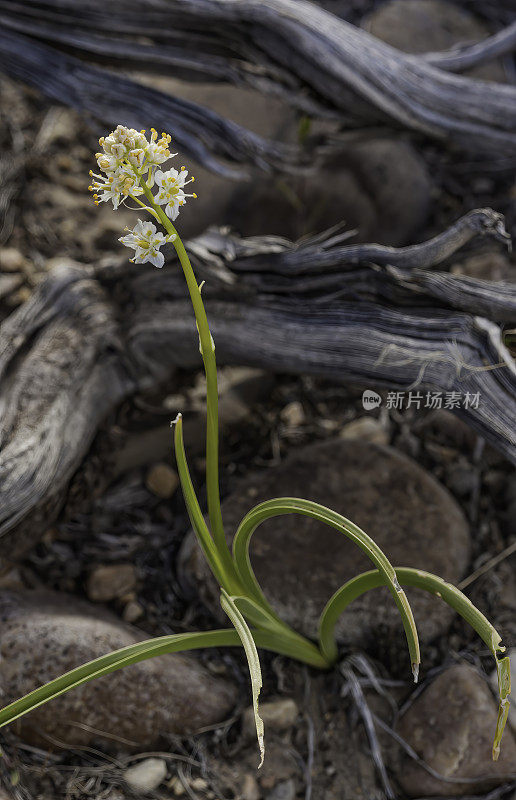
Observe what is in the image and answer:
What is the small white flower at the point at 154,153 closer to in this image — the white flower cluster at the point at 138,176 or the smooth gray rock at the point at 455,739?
the white flower cluster at the point at 138,176

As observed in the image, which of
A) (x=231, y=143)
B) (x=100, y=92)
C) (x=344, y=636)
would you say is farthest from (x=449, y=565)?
(x=100, y=92)

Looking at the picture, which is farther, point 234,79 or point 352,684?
point 234,79

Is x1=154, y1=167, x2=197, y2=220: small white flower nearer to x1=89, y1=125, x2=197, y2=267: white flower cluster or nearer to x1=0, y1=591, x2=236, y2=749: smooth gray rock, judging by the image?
x1=89, y1=125, x2=197, y2=267: white flower cluster

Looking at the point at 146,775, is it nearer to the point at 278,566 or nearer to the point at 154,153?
the point at 278,566

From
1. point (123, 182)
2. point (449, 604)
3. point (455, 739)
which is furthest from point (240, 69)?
point (455, 739)

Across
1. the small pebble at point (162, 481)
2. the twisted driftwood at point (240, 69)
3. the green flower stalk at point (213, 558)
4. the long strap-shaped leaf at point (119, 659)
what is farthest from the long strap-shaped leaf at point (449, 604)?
the twisted driftwood at point (240, 69)

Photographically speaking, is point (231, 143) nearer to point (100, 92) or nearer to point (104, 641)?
point (100, 92)

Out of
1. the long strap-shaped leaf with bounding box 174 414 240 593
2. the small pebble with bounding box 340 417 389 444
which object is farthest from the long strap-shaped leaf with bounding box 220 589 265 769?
the small pebble with bounding box 340 417 389 444
